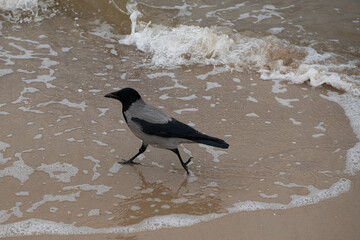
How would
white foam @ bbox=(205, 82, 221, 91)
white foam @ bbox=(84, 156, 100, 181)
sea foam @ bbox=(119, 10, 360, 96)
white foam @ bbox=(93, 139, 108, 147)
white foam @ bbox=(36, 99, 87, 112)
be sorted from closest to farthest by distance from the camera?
white foam @ bbox=(84, 156, 100, 181)
white foam @ bbox=(93, 139, 108, 147)
white foam @ bbox=(36, 99, 87, 112)
white foam @ bbox=(205, 82, 221, 91)
sea foam @ bbox=(119, 10, 360, 96)

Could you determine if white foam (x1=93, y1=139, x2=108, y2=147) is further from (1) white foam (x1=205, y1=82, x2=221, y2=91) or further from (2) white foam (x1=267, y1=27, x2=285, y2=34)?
(2) white foam (x1=267, y1=27, x2=285, y2=34)

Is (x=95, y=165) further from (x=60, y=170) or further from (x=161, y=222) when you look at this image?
(x=161, y=222)

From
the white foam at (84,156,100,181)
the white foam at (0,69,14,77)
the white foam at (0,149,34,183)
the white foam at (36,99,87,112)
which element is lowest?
the white foam at (0,149,34,183)

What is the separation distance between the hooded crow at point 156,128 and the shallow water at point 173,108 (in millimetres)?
375

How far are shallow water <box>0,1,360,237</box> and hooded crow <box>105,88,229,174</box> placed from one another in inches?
14.8

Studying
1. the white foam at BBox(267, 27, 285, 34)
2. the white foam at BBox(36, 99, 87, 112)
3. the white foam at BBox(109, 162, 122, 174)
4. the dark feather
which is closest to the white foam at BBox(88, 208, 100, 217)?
the white foam at BBox(109, 162, 122, 174)

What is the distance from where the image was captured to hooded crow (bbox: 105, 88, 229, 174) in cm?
460

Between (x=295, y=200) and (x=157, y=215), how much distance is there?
130 cm

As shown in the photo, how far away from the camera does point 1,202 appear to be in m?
4.20

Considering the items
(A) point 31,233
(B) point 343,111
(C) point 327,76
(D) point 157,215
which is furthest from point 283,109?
(A) point 31,233

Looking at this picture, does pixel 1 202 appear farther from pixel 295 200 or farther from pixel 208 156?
pixel 295 200

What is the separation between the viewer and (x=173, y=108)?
603cm

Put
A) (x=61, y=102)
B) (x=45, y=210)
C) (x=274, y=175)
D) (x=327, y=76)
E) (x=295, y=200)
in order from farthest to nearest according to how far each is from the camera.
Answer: (x=327, y=76) < (x=61, y=102) < (x=274, y=175) < (x=295, y=200) < (x=45, y=210)

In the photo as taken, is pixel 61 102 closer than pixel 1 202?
No
